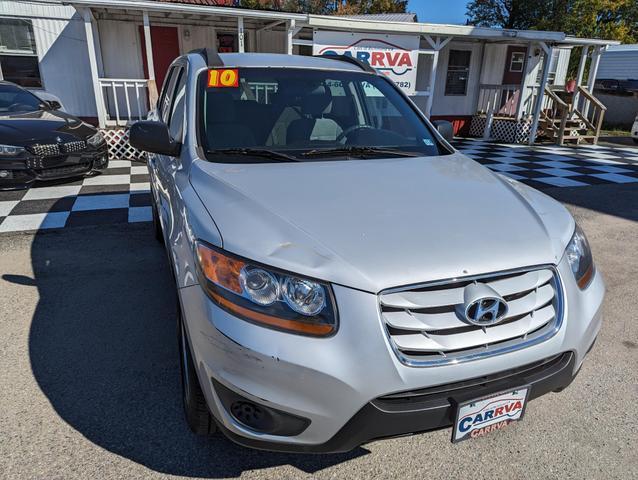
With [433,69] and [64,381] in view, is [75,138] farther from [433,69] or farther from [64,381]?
[433,69]

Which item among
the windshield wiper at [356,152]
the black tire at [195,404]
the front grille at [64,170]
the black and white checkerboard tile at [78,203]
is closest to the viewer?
the black tire at [195,404]

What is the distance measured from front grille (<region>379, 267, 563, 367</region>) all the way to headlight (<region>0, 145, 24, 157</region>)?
5620 mm

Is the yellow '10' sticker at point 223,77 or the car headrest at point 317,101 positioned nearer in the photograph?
the yellow '10' sticker at point 223,77

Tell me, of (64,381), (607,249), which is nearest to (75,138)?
(64,381)

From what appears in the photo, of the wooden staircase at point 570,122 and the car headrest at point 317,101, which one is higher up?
the car headrest at point 317,101

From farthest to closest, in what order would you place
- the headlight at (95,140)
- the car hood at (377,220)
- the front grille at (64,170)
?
the headlight at (95,140) < the front grille at (64,170) < the car hood at (377,220)

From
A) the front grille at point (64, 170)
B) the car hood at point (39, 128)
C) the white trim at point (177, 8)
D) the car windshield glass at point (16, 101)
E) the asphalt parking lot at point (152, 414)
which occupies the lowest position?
the asphalt parking lot at point (152, 414)

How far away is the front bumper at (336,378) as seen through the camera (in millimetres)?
1346

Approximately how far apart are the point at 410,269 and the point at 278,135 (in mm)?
1347

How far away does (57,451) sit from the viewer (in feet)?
6.03

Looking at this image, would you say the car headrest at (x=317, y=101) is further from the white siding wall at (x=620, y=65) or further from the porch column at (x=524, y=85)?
the white siding wall at (x=620, y=65)

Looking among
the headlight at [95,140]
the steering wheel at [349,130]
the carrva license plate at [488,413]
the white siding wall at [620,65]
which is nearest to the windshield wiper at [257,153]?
the steering wheel at [349,130]

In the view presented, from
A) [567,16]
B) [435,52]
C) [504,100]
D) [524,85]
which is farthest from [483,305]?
[567,16]

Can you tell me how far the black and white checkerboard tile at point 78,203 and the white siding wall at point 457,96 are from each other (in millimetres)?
8471
